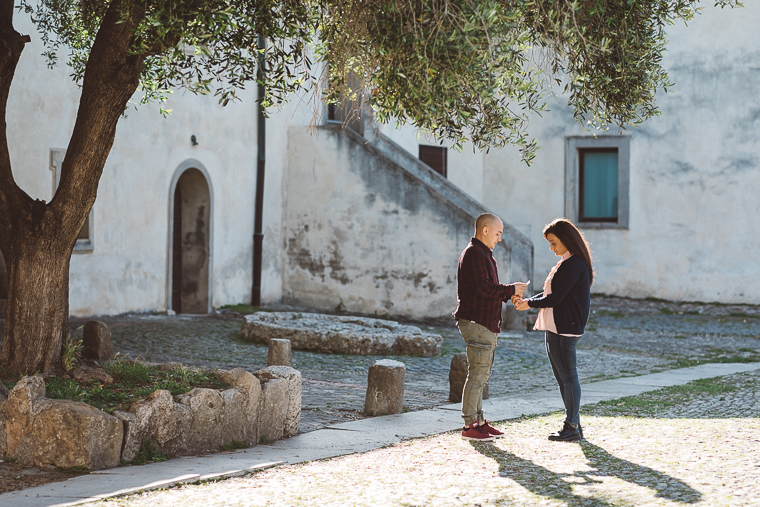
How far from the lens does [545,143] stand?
70.0 feet

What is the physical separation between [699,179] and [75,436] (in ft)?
56.1

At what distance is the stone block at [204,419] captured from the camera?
5.91 meters

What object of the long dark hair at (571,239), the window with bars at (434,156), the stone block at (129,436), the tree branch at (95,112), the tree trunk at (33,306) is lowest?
the stone block at (129,436)

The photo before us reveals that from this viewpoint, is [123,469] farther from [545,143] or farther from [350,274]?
[545,143]

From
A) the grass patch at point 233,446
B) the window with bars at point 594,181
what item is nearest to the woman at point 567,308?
the grass patch at point 233,446

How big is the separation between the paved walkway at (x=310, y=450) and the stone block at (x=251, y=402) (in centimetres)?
12

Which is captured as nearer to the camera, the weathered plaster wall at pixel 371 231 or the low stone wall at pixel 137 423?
the low stone wall at pixel 137 423

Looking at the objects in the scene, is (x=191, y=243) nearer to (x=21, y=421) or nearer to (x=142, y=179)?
(x=142, y=179)

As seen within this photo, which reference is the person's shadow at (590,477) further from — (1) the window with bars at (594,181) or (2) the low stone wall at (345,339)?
(1) the window with bars at (594,181)

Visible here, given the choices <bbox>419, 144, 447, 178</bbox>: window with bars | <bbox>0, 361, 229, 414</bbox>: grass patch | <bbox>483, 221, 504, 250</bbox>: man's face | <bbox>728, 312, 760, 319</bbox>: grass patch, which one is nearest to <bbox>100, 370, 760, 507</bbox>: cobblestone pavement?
<bbox>0, 361, 229, 414</bbox>: grass patch

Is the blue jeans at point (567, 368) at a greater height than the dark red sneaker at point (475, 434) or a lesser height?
greater

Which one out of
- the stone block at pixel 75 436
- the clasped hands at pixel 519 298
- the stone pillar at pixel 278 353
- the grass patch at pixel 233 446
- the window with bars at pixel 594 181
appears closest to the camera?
the stone block at pixel 75 436

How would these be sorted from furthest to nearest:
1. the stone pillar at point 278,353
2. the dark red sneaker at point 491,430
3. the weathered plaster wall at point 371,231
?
1. the weathered plaster wall at point 371,231
2. the stone pillar at point 278,353
3. the dark red sneaker at point 491,430

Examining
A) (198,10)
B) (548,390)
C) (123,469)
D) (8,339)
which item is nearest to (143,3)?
(198,10)
